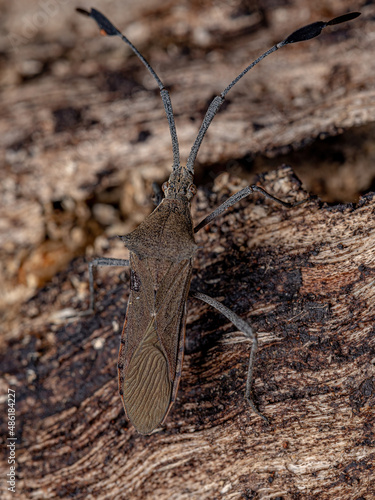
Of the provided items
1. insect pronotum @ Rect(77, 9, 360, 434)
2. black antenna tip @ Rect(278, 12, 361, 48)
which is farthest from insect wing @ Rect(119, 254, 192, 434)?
black antenna tip @ Rect(278, 12, 361, 48)

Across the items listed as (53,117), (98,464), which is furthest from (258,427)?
(53,117)

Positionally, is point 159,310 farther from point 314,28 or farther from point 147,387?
point 314,28

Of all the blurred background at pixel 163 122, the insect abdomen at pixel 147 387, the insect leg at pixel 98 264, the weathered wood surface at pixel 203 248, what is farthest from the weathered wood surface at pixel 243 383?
the blurred background at pixel 163 122

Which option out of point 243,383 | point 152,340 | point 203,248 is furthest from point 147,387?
point 203,248

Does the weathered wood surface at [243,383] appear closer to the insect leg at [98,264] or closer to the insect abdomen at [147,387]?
the insect leg at [98,264]

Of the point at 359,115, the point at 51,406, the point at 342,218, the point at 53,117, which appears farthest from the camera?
the point at 53,117

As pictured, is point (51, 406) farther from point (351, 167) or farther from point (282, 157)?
point (351, 167)
